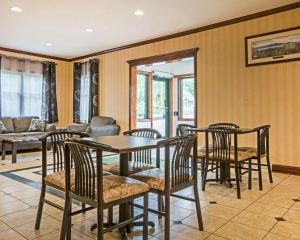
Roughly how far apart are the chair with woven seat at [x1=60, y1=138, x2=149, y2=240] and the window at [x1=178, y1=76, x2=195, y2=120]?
669 cm

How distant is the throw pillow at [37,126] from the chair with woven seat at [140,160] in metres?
4.51

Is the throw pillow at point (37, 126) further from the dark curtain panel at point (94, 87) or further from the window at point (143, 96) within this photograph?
the window at point (143, 96)

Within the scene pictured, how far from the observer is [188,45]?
557cm

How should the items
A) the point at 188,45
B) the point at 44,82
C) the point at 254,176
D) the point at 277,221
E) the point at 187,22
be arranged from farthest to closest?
the point at 44,82 → the point at 188,45 → the point at 187,22 → the point at 254,176 → the point at 277,221

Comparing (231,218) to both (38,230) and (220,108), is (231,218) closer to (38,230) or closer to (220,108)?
(38,230)

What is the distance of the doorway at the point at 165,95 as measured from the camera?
821 centimetres

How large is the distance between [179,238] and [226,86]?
3494 millimetres

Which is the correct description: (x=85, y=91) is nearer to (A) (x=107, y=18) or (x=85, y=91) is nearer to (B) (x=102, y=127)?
(B) (x=102, y=127)

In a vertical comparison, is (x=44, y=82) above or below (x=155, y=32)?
below

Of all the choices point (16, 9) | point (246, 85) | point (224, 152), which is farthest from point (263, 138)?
point (16, 9)

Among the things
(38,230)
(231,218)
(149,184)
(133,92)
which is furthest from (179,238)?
(133,92)

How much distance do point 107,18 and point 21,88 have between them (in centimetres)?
389

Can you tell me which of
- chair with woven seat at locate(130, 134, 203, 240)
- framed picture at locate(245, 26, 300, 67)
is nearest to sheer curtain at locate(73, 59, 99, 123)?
framed picture at locate(245, 26, 300, 67)

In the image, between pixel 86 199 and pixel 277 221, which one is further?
pixel 277 221
